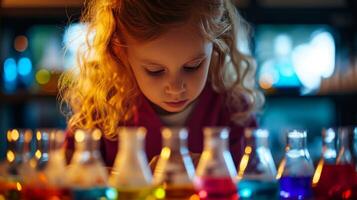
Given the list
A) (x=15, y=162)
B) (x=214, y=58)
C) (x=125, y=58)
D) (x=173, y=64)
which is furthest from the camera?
(x=214, y=58)

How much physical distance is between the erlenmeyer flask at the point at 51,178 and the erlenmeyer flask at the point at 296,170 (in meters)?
0.31

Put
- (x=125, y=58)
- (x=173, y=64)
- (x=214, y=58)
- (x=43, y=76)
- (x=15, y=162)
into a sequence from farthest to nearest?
(x=43, y=76), (x=214, y=58), (x=125, y=58), (x=173, y=64), (x=15, y=162)

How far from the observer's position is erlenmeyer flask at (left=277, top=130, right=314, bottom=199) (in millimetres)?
808

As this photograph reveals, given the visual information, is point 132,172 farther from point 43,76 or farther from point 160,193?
point 43,76

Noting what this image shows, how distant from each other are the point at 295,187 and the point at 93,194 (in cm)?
29

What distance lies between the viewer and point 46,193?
2.31 ft

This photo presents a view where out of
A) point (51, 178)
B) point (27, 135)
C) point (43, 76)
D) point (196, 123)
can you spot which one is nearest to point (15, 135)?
point (27, 135)

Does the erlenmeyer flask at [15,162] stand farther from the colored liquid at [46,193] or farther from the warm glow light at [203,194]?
the warm glow light at [203,194]

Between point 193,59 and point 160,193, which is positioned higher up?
point 193,59

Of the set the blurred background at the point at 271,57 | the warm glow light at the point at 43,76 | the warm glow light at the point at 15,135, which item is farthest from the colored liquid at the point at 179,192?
the warm glow light at the point at 43,76

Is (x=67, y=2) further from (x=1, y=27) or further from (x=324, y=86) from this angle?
(x=324, y=86)

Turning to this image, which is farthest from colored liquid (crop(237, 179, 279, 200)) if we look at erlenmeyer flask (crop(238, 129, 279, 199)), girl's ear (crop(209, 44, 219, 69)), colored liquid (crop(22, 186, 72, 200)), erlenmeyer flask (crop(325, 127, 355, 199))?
girl's ear (crop(209, 44, 219, 69))

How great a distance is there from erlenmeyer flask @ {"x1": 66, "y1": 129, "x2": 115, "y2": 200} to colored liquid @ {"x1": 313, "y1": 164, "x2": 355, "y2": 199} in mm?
304

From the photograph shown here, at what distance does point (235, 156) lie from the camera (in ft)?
3.98
